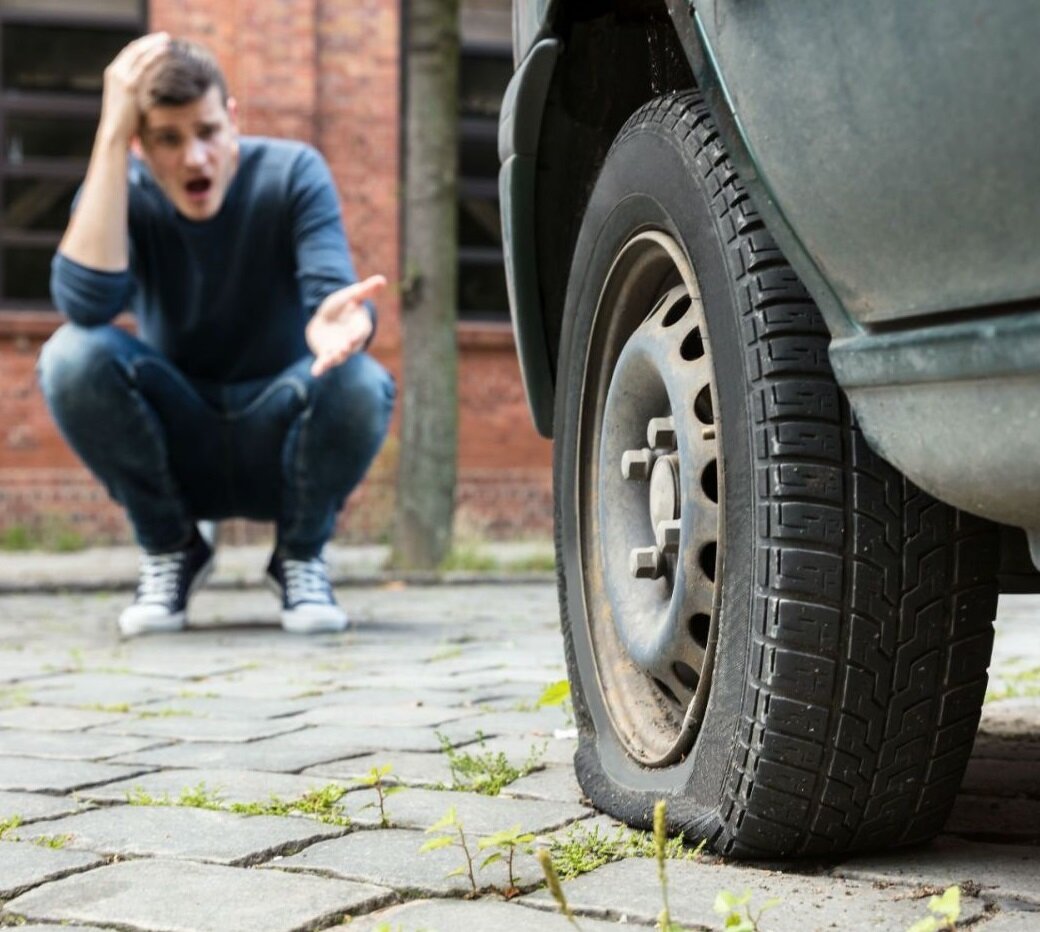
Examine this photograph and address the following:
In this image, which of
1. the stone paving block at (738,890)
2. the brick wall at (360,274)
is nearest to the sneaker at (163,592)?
the stone paving block at (738,890)

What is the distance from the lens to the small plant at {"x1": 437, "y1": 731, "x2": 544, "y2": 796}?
2.64 meters

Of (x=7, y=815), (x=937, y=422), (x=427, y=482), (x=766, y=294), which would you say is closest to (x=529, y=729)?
(x=7, y=815)

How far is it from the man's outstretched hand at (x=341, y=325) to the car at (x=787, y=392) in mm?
2140

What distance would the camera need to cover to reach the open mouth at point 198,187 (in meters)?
5.41

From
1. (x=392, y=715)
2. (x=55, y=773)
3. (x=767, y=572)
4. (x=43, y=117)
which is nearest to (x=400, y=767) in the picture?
(x=55, y=773)

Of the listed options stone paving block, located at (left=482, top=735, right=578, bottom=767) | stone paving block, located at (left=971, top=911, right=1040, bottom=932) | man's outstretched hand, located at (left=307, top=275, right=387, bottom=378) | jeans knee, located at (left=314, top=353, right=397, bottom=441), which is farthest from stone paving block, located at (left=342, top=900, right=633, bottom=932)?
jeans knee, located at (left=314, top=353, right=397, bottom=441)

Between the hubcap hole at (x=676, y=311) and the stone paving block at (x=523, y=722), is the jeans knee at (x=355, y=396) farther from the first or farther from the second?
the hubcap hole at (x=676, y=311)

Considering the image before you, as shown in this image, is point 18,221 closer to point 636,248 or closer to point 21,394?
point 21,394

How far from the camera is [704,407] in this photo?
220 centimetres

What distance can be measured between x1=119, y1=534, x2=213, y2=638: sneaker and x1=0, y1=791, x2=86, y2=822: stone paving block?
9.23ft

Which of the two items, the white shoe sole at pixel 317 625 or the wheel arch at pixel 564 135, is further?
the white shoe sole at pixel 317 625

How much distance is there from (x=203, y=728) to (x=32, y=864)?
4.06 ft

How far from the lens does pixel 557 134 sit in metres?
2.68

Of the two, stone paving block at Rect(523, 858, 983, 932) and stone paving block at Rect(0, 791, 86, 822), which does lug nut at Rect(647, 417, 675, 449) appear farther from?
stone paving block at Rect(0, 791, 86, 822)
